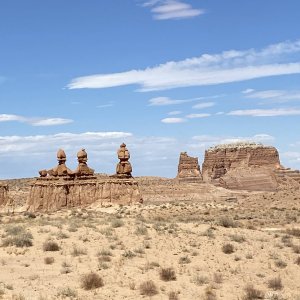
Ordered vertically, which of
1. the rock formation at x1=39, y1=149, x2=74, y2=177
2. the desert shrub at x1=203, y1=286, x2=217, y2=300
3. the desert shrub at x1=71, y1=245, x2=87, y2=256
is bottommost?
the desert shrub at x1=203, y1=286, x2=217, y2=300

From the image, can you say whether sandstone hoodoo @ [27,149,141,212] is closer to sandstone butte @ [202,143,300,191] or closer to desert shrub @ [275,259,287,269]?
desert shrub @ [275,259,287,269]

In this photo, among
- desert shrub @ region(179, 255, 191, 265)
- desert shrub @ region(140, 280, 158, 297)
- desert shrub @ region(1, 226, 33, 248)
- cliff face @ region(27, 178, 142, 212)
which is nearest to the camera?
desert shrub @ region(140, 280, 158, 297)

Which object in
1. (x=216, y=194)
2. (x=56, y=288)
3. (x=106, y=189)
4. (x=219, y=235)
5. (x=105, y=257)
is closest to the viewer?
(x=56, y=288)

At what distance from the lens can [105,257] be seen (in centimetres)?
1764

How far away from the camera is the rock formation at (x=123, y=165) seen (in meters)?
51.4

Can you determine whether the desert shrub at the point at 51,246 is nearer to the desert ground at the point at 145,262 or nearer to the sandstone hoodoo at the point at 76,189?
the desert ground at the point at 145,262

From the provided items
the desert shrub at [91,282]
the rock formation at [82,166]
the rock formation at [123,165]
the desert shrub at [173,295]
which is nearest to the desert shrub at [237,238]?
the desert shrub at [173,295]

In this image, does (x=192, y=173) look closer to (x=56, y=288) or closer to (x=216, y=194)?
(x=216, y=194)

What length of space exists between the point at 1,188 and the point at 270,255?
3749 cm

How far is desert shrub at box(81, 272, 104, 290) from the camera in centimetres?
1440

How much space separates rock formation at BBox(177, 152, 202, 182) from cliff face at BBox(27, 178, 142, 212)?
58.6 metres

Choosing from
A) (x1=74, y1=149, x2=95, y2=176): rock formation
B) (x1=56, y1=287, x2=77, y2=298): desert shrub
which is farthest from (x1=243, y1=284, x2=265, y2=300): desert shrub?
(x1=74, y1=149, x2=95, y2=176): rock formation

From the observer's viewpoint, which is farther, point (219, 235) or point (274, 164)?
point (274, 164)

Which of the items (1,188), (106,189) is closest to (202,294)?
(106,189)
